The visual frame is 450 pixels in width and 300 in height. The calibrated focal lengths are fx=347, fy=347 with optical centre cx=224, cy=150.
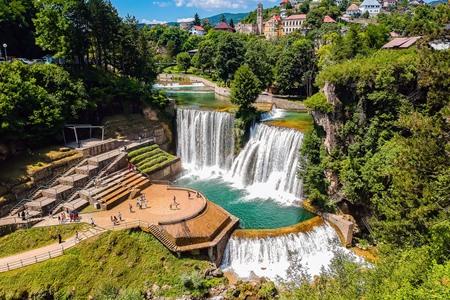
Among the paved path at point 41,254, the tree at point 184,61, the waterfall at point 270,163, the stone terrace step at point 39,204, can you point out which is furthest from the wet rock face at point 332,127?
the tree at point 184,61

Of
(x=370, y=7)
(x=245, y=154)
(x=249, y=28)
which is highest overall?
(x=370, y=7)

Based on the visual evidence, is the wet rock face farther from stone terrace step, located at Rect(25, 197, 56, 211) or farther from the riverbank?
stone terrace step, located at Rect(25, 197, 56, 211)

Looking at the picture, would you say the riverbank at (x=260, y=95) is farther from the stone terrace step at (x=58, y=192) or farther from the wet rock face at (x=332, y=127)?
the stone terrace step at (x=58, y=192)

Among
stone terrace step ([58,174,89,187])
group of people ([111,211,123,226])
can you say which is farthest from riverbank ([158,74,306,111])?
group of people ([111,211,123,226])

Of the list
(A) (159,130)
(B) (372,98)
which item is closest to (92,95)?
(A) (159,130)

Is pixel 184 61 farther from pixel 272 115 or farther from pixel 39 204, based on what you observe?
pixel 39 204

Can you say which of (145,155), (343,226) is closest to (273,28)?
(145,155)

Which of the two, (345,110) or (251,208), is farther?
(251,208)
